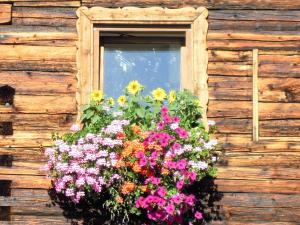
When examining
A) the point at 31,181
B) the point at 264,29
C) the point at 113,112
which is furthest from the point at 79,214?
the point at 264,29

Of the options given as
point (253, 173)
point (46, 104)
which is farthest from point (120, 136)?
point (253, 173)

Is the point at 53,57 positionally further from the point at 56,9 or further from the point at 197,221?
the point at 197,221

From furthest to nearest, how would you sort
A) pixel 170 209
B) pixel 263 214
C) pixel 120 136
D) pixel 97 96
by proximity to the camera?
pixel 263 214
pixel 97 96
pixel 120 136
pixel 170 209

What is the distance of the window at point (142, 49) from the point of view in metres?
6.64

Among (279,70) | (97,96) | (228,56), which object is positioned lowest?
(97,96)

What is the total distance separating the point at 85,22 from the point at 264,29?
5.82ft

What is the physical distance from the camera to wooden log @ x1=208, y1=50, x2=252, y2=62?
667 centimetres

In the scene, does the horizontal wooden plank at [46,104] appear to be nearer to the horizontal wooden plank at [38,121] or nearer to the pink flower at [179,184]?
the horizontal wooden plank at [38,121]

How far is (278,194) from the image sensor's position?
257 inches

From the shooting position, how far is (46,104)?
6.62m

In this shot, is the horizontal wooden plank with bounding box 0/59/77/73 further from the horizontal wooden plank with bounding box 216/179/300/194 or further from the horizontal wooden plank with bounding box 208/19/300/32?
the horizontal wooden plank with bounding box 216/179/300/194

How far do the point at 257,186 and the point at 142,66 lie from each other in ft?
5.51

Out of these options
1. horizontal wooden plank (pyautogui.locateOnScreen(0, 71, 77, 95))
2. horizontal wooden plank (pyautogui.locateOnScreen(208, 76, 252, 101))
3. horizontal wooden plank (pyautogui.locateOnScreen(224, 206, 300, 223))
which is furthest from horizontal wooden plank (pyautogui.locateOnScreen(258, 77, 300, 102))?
horizontal wooden plank (pyautogui.locateOnScreen(0, 71, 77, 95))

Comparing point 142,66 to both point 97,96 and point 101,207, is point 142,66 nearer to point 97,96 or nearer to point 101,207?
point 97,96
